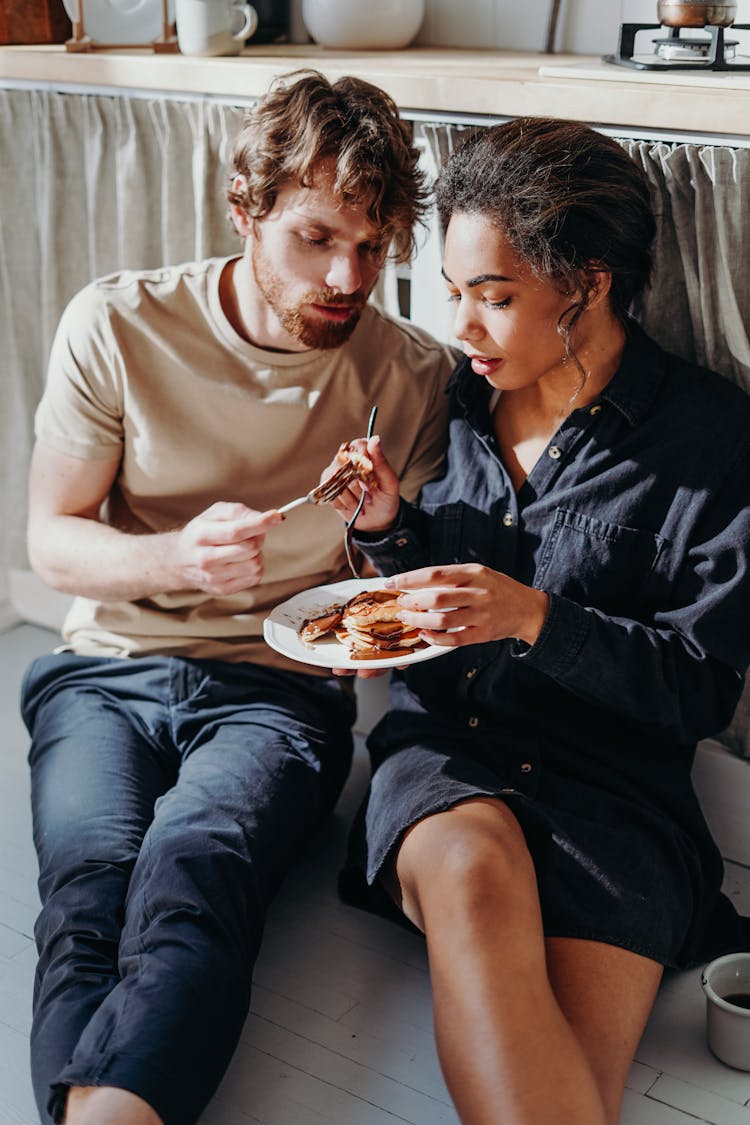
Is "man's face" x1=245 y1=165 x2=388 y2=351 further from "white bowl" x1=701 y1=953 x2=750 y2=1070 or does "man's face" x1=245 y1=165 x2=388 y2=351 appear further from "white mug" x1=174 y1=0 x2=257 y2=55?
"white bowl" x1=701 y1=953 x2=750 y2=1070

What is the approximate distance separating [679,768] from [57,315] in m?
1.40

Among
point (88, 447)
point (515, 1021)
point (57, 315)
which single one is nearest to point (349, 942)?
point (515, 1021)

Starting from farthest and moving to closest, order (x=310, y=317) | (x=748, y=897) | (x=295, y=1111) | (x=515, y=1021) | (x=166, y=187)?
(x=166, y=187) < (x=748, y=897) < (x=310, y=317) < (x=295, y=1111) < (x=515, y=1021)

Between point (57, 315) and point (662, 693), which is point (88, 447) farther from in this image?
point (662, 693)

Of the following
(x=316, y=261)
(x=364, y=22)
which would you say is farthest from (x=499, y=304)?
(x=364, y=22)

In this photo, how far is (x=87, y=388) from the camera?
1845 mm

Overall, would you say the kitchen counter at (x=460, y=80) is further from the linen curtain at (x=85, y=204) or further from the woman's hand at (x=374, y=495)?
the woman's hand at (x=374, y=495)

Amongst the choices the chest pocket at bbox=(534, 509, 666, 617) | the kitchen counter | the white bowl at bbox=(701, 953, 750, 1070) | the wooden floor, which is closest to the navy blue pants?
the wooden floor

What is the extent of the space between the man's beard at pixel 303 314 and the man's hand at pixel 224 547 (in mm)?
284

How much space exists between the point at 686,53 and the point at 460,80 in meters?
0.31

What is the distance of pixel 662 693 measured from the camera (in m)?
1.58

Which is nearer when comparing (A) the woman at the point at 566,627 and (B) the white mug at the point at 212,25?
(A) the woman at the point at 566,627

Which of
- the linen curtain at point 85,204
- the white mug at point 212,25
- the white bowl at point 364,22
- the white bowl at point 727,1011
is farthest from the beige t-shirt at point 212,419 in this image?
the white bowl at point 727,1011

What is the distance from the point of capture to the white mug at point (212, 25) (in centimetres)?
212
